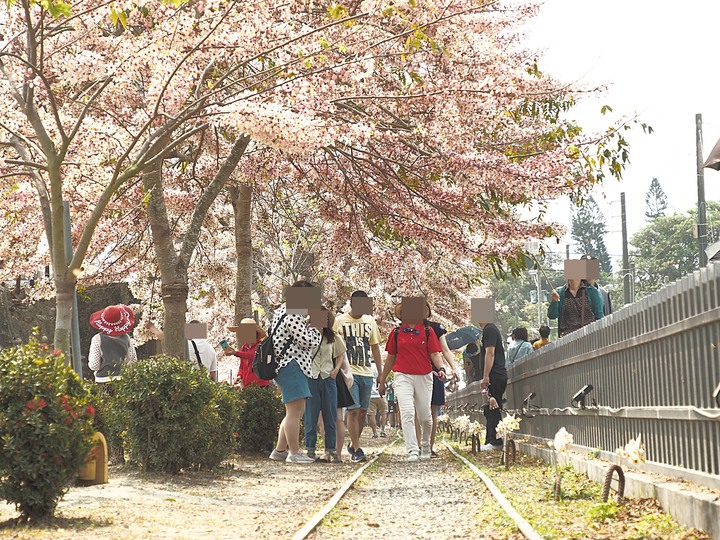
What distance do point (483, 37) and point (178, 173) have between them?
26.9 feet

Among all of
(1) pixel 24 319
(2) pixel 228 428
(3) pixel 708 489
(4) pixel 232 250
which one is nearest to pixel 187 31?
(2) pixel 228 428

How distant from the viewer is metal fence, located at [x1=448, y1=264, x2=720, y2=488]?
6.19 metres

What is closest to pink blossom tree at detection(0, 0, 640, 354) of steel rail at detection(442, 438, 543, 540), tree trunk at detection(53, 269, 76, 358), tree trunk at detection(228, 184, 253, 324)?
tree trunk at detection(53, 269, 76, 358)

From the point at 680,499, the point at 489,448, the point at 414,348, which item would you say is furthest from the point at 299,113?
the point at 489,448

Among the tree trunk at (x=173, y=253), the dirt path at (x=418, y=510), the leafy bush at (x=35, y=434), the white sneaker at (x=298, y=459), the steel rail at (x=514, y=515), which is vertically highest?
the tree trunk at (x=173, y=253)

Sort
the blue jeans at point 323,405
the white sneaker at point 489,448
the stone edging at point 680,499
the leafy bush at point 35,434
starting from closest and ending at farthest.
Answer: the stone edging at point 680,499 < the leafy bush at point 35,434 < the blue jeans at point 323,405 < the white sneaker at point 489,448

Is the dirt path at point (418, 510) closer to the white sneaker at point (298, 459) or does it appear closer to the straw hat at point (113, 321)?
the white sneaker at point (298, 459)

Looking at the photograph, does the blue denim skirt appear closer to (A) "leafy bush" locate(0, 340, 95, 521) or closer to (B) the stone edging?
(B) the stone edging

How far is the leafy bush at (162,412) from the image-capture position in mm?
10805

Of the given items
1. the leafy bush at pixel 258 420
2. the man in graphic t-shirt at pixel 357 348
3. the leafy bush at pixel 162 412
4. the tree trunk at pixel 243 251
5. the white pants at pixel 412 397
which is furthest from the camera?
the tree trunk at pixel 243 251

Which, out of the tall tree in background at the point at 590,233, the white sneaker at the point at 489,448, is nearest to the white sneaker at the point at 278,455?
the white sneaker at the point at 489,448

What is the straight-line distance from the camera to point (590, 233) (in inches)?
6373

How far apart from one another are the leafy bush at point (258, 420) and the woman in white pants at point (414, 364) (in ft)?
7.35

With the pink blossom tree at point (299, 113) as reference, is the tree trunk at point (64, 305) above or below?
below
